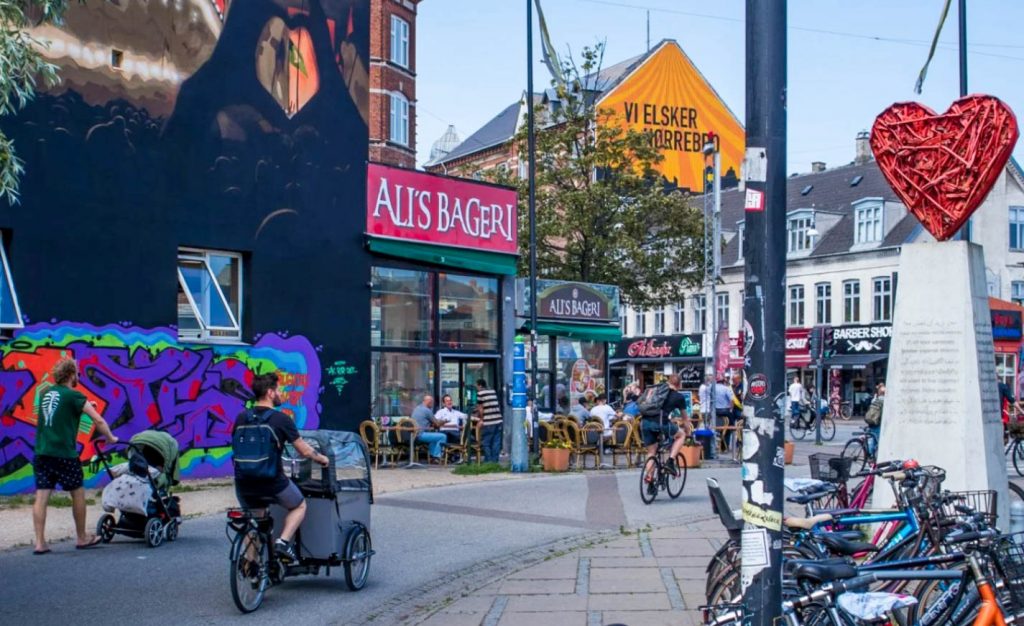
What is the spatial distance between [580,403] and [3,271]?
44.6ft

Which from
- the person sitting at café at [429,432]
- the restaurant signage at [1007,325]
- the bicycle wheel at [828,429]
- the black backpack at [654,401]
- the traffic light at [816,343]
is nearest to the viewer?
the black backpack at [654,401]

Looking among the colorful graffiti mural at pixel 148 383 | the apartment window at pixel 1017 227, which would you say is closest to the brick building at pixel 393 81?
the apartment window at pixel 1017 227

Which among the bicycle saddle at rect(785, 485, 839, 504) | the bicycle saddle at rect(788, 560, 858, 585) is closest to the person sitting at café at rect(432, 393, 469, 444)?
the bicycle saddle at rect(785, 485, 839, 504)

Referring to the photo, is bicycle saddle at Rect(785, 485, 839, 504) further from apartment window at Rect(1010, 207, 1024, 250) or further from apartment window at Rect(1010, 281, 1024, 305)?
apartment window at Rect(1010, 207, 1024, 250)

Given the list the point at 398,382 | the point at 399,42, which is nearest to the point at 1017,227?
the point at 399,42

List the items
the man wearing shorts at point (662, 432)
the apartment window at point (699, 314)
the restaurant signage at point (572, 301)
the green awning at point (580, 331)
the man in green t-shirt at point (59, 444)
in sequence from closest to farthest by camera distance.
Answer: the man in green t-shirt at point (59, 444), the man wearing shorts at point (662, 432), the restaurant signage at point (572, 301), the green awning at point (580, 331), the apartment window at point (699, 314)

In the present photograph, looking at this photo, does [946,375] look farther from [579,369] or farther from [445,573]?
[579,369]

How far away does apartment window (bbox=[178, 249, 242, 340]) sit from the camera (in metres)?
17.4

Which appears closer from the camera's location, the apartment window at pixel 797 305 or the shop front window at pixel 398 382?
the shop front window at pixel 398 382

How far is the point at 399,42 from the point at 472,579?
4181 cm

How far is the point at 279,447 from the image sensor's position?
8.60 m

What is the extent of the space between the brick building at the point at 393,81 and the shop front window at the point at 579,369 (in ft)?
67.5

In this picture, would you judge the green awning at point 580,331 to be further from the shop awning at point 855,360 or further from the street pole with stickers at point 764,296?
the shop awning at point 855,360

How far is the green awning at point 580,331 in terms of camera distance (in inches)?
1022
